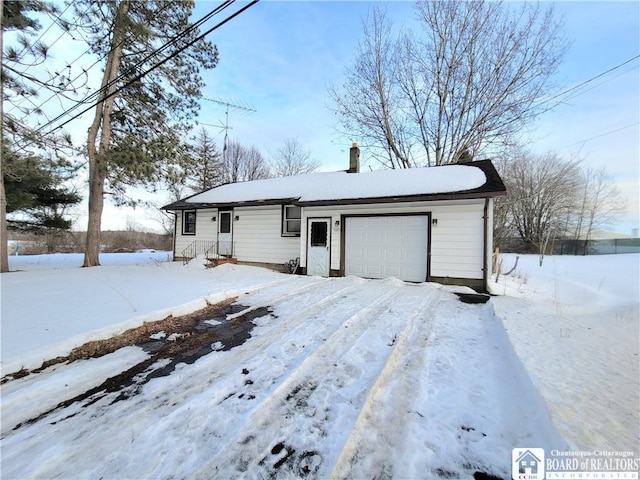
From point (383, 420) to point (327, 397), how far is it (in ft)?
1.81

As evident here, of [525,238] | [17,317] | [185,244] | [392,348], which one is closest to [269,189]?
[185,244]

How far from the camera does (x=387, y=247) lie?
363 inches

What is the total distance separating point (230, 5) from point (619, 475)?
6998mm

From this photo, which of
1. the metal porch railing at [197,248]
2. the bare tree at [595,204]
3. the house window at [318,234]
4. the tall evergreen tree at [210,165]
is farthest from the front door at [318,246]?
the bare tree at [595,204]

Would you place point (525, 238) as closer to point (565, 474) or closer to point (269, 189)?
point (269, 189)

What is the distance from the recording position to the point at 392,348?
11.8 ft

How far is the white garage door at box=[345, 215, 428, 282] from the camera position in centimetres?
878

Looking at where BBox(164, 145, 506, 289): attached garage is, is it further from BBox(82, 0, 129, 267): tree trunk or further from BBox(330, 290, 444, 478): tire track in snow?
BBox(330, 290, 444, 478): tire track in snow

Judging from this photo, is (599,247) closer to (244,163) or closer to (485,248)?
(485,248)

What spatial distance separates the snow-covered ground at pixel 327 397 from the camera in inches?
74.6

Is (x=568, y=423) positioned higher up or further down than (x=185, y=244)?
further down

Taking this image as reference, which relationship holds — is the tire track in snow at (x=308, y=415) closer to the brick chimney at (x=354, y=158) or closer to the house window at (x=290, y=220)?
the house window at (x=290, y=220)

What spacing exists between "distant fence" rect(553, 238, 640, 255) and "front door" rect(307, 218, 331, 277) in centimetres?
2688

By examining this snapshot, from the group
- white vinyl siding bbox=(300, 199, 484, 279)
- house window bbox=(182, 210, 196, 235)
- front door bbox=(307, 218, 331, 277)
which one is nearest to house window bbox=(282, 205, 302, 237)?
front door bbox=(307, 218, 331, 277)
